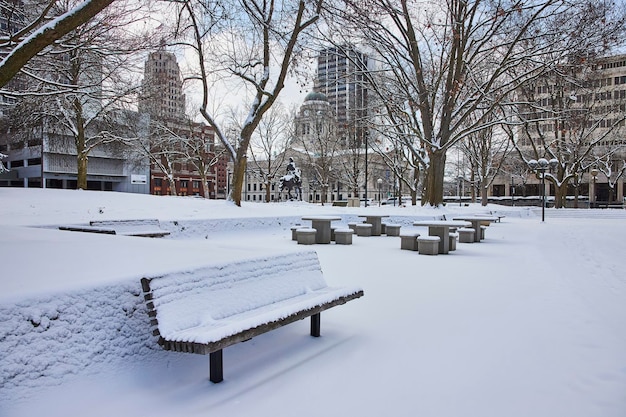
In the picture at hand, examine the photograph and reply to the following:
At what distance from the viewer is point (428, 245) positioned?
11.1 meters

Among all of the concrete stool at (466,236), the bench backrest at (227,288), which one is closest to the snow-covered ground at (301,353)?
the bench backrest at (227,288)

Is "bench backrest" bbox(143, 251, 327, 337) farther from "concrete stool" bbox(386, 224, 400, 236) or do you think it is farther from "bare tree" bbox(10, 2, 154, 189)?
"concrete stool" bbox(386, 224, 400, 236)

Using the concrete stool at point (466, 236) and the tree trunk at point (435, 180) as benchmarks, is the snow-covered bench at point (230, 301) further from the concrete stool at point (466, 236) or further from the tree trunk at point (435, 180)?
the tree trunk at point (435, 180)

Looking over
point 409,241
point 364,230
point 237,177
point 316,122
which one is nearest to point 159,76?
point 237,177

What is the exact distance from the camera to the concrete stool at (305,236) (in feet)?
44.1

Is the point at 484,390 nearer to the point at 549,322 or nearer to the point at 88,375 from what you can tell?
the point at 549,322

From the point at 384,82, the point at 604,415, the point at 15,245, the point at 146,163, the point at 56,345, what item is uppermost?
the point at 384,82

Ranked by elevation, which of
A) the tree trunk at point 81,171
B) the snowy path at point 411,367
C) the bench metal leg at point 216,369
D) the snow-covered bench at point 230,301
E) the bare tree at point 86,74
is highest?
the bare tree at point 86,74

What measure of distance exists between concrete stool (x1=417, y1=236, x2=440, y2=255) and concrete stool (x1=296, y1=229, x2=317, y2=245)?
3.51m

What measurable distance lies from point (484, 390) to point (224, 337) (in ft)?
6.47

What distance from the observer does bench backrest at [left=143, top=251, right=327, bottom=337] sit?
129 inches

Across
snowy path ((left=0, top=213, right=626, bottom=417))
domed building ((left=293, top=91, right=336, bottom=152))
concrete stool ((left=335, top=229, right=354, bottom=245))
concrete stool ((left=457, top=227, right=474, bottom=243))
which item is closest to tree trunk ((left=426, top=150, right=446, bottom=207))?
concrete stool ((left=457, top=227, right=474, bottom=243))

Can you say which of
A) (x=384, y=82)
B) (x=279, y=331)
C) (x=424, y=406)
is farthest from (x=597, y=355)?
(x=384, y=82)

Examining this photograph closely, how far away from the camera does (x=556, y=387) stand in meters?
3.41
